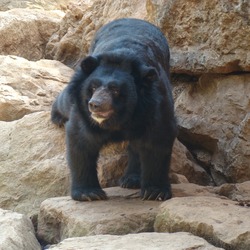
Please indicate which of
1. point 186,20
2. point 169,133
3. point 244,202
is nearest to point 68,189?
point 169,133

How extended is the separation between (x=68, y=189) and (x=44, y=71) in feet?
7.91

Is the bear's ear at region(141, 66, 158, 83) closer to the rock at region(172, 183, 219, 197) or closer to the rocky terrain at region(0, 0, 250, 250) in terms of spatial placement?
the rocky terrain at region(0, 0, 250, 250)

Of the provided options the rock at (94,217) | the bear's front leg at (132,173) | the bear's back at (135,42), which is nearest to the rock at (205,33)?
the bear's back at (135,42)

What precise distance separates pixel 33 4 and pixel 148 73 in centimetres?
926

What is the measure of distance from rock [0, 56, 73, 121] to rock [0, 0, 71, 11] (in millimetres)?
5424

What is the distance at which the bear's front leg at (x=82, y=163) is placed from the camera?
A: 5.68 meters

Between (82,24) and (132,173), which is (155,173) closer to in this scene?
(132,173)

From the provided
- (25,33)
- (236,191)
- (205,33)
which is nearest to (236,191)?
(236,191)

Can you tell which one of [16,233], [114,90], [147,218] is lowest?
[16,233]

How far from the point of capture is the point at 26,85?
7.93 m

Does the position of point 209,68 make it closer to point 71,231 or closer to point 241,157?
point 241,157

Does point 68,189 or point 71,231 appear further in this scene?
point 68,189

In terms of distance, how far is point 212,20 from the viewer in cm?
694

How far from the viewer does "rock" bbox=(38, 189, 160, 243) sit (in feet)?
16.5
